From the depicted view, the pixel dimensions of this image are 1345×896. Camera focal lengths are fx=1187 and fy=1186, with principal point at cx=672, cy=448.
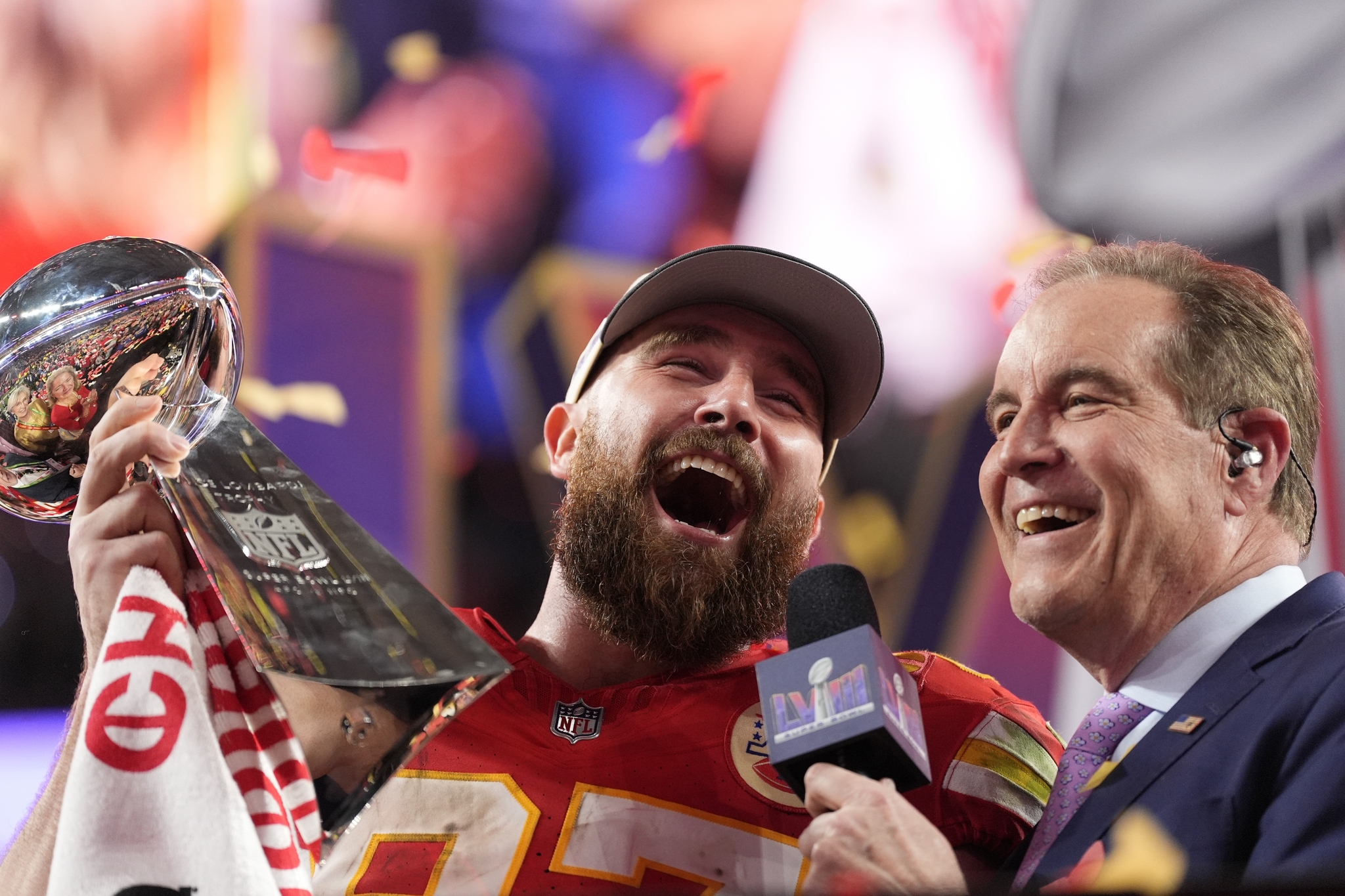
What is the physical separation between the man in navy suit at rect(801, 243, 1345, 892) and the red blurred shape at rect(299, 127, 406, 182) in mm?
2475

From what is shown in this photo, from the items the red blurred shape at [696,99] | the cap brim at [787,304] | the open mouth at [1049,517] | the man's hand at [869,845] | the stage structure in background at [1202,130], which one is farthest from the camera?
the red blurred shape at [696,99]

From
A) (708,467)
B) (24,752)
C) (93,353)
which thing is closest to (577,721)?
(708,467)

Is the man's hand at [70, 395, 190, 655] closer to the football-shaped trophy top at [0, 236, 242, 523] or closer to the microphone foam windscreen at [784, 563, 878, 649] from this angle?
the football-shaped trophy top at [0, 236, 242, 523]

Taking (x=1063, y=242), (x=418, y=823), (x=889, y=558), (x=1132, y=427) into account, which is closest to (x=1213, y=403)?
(x=1132, y=427)

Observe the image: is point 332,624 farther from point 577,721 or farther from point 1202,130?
point 1202,130

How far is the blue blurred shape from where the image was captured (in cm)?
285

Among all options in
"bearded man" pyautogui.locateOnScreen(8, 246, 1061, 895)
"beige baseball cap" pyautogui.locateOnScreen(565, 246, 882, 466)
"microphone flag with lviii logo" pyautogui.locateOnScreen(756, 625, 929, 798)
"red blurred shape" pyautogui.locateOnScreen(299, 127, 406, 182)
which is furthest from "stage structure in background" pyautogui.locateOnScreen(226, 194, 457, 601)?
"microphone flag with lviii logo" pyautogui.locateOnScreen(756, 625, 929, 798)

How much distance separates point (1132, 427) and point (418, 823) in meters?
1.12

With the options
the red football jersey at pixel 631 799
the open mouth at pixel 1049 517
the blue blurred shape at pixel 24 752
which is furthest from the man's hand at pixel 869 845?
the blue blurred shape at pixel 24 752

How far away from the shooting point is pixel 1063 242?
372 cm

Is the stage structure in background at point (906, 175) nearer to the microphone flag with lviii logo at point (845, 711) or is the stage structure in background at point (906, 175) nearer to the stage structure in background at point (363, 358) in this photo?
the stage structure in background at point (363, 358)

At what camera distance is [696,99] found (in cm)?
385

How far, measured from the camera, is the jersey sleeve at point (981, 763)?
1.64m

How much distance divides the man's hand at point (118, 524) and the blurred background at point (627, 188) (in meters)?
1.96
